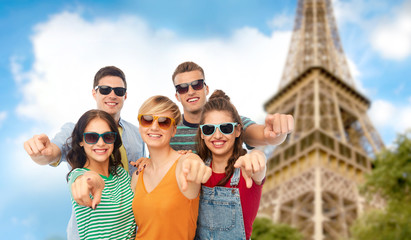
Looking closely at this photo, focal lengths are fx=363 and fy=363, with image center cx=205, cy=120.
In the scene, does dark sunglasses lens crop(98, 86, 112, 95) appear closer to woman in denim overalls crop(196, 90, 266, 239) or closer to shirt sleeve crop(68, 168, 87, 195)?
shirt sleeve crop(68, 168, 87, 195)

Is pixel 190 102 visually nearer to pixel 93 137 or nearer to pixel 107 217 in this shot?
pixel 93 137

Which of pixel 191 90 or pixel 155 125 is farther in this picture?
pixel 191 90

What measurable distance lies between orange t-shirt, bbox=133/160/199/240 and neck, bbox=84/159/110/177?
1.47 ft

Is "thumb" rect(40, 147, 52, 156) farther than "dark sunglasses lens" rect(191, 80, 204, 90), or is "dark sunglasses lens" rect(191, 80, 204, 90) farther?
"dark sunglasses lens" rect(191, 80, 204, 90)

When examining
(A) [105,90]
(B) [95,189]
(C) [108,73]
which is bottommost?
(B) [95,189]

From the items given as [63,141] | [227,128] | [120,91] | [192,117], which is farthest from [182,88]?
[63,141]

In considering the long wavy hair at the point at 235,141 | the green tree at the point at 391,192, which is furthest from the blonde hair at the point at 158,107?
the green tree at the point at 391,192

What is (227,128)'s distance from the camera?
2.29m

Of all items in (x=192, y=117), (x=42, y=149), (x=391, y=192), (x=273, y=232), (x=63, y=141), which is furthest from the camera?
(x=273, y=232)

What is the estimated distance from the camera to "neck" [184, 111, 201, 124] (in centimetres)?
297

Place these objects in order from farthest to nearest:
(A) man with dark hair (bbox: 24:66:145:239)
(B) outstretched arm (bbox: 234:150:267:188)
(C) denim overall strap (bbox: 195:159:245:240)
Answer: (A) man with dark hair (bbox: 24:66:145:239)
(C) denim overall strap (bbox: 195:159:245:240)
(B) outstretched arm (bbox: 234:150:267:188)

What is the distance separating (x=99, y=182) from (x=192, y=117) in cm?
109

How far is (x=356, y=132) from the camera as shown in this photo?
27.5m

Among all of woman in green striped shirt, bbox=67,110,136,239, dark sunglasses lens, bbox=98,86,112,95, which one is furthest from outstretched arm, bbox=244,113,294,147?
dark sunglasses lens, bbox=98,86,112,95
